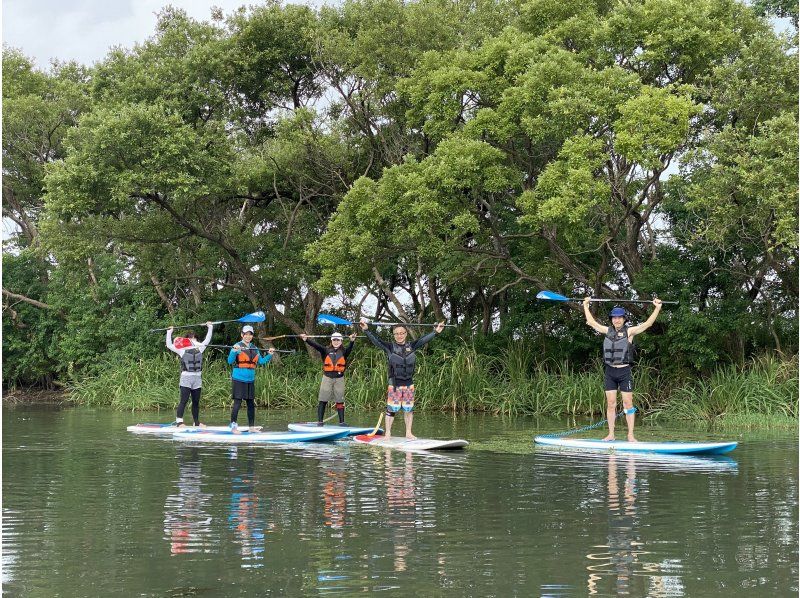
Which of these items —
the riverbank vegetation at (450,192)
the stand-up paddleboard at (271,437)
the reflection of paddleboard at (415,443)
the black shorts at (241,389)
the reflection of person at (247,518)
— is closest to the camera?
the reflection of person at (247,518)

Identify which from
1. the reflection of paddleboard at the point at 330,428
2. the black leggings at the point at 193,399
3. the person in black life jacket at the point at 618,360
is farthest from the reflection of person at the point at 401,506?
the black leggings at the point at 193,399

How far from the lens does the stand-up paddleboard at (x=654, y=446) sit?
12.2 metres

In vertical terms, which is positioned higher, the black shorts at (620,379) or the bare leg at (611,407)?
the black shorts at (620,379)

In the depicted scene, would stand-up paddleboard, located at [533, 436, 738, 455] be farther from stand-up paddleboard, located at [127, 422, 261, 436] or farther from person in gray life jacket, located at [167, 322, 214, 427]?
person in gray life jacket, located at [167, 322, 214, 427]

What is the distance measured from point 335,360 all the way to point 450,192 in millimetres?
4731

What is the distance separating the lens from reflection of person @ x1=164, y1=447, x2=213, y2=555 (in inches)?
267

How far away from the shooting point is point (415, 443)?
13.1m

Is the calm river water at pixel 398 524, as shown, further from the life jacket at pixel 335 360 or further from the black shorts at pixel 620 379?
the life jacket at pixel 335 360

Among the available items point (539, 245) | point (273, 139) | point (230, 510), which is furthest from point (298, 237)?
point (230, 510)

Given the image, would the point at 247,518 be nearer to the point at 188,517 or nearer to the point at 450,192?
the point at 188,517

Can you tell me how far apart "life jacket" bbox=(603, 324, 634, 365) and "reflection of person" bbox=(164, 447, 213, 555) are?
17.4ft

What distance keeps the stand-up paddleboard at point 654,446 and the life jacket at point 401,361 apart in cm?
213

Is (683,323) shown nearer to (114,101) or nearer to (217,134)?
(217,134)

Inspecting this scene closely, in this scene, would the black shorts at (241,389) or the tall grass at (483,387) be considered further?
the tall grass at (483,387)
